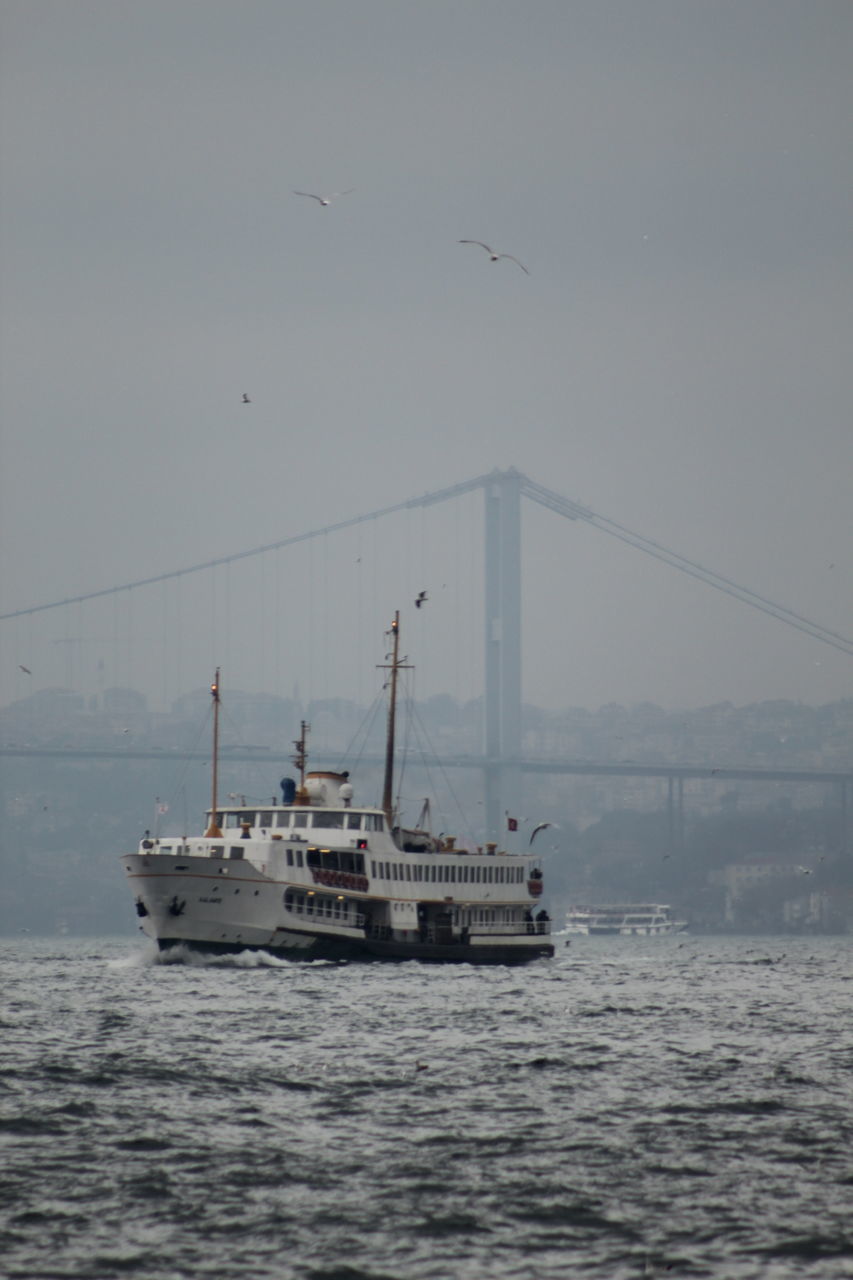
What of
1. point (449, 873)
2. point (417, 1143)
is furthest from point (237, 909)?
point (417, 1143)

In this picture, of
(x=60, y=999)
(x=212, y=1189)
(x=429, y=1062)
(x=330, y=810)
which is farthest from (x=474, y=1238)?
(x=330, y=810)

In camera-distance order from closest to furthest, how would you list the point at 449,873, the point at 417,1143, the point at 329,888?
1. the point at 417,1143
2. the point at 329,888
3. the point at 449,873

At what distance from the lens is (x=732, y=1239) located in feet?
65.2

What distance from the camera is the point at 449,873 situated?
72625mm

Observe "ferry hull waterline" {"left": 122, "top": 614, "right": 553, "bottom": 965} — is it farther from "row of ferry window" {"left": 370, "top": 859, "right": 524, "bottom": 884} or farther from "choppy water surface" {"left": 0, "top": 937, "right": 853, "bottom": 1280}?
"choppy water surface" {"left": 0, "top": 937, "right": 853, "bottom": 1280}

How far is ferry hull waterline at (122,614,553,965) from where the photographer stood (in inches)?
2491

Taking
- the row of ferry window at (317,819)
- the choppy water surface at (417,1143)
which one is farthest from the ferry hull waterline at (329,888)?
the choppy water surface at (417,1143)

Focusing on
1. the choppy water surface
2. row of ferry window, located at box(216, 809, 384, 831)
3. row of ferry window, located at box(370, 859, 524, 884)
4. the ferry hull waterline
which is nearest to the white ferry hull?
the ferry hull waterline

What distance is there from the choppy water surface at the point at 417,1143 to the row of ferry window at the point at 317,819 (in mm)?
20560

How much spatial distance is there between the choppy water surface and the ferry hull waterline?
51.1 feet

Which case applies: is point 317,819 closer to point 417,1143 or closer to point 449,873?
point 449,873

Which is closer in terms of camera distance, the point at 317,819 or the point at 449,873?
the point at 317,819

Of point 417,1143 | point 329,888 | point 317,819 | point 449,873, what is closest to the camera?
point 417,1143

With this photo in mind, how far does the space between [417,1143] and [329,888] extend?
132ft
